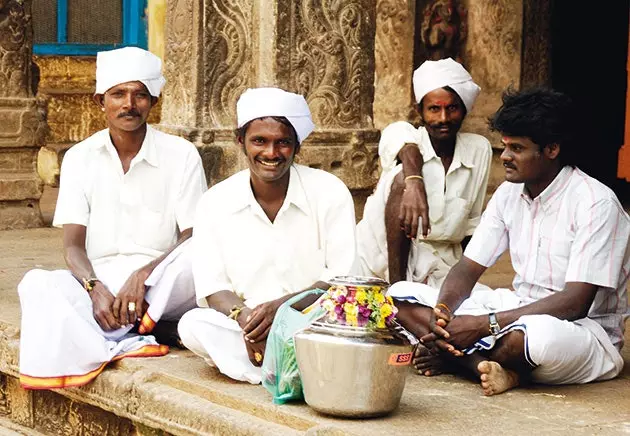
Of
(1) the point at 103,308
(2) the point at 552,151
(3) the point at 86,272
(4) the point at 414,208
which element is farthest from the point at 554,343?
(3) the point at 86,272

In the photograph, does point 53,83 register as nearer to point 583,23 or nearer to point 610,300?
point 583,23

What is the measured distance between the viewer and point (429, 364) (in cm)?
490

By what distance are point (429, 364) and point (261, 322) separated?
67 cm

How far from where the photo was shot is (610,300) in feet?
16.0

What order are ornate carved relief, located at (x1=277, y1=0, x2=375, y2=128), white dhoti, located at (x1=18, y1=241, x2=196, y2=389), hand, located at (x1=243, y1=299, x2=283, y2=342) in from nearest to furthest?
hand, located at (x1=243, y1=299, x2=283, y2=342) < white dhoti, located at (x1=18, y1=241, x2=196, y2=389) < ornate carved relief, located at (x1=277, y1=0, x2=375, y2=128)

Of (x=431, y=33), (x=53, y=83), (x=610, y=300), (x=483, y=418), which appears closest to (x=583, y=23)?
(x=431, y=33)

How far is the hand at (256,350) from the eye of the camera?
4.65 metres

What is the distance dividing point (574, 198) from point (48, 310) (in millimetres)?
1974

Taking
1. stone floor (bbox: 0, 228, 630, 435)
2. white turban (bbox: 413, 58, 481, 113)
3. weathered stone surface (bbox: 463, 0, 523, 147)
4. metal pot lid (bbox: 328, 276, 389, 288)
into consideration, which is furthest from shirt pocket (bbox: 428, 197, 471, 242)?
weathered stone surface (bbox: 463, 0, 523, 147)

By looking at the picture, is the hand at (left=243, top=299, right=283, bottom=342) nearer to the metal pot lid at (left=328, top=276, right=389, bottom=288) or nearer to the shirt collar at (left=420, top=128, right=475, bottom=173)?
the metal pot lid at (left=328, top=276, right=389, bottom=288)

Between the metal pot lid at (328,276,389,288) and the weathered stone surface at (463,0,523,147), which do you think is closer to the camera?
the metal pot lid at (328,276,389,288)

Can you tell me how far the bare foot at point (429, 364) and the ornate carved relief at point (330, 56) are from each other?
2273 mm

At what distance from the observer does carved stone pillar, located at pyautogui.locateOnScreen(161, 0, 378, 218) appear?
6703mm

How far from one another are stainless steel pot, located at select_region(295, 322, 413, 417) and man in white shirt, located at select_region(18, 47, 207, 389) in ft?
3.92
